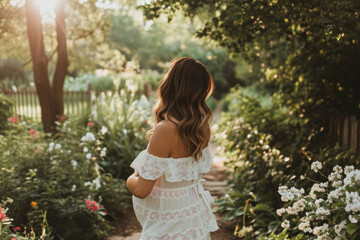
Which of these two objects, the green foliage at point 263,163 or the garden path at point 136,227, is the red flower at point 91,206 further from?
the green foliage at point 263,163

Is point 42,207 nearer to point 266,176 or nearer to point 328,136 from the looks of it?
point 266,176

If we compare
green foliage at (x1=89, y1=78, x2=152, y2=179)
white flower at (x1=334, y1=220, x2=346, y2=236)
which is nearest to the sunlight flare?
green foliage at (x1=89, y1=78, x2=152, y2=179)

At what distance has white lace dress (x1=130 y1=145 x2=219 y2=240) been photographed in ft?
6.52

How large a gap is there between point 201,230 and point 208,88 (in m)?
0.81

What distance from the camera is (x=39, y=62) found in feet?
20.0

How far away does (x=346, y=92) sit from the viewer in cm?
463

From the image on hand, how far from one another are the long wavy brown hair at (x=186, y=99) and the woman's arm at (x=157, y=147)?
6 centimetres

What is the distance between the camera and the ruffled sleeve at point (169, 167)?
189 cm

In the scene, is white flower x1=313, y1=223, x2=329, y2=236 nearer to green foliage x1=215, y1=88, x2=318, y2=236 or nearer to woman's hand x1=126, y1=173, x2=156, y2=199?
green foliage x1=215, y1=88, x2=318, y2=236

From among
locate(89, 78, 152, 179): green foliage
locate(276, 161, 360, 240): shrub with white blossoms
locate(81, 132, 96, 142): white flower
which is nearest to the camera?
locate(276, 161, 360, 240): shrub with white blossoms

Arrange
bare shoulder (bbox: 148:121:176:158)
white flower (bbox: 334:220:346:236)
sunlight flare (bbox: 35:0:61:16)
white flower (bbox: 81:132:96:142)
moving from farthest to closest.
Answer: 1. sunlight flare (bbox: 35:0:61:16)
2. white flower (bbox: 81:132:96:142)
3. white flower (bbox: 334:220:346:236)
4. bare shoulder (bbox: 148:121:176:158)

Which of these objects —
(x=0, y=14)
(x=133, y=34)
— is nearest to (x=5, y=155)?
(x=0, y=14)

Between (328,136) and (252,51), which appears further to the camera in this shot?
(252,51)

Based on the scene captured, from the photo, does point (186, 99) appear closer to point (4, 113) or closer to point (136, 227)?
point (136, 227)
